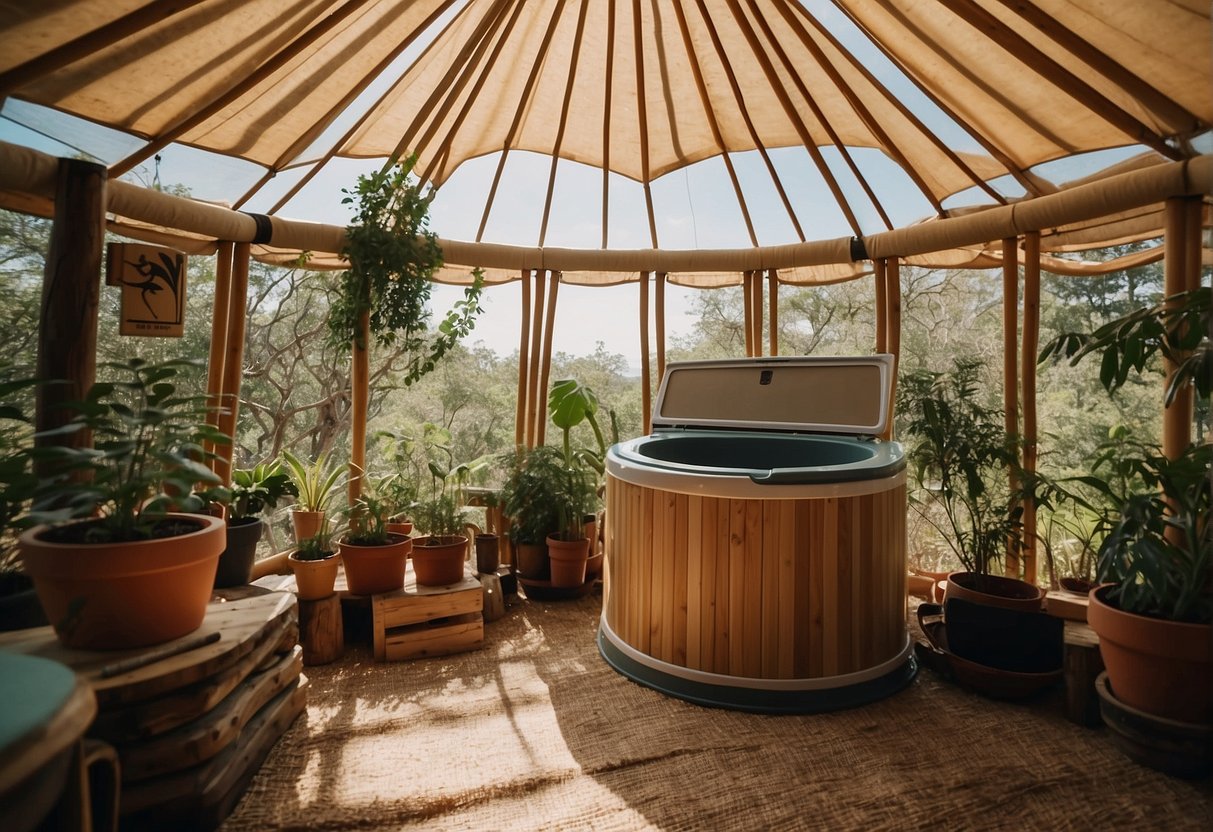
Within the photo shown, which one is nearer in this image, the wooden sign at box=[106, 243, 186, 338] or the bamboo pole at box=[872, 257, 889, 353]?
the wooden sign at box=[106, 243, 186, 338]

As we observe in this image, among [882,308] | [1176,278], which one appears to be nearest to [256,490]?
[882,308]

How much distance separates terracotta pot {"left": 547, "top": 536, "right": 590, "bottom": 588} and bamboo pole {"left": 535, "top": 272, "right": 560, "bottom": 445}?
930 mm

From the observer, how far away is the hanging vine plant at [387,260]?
10.3 ft

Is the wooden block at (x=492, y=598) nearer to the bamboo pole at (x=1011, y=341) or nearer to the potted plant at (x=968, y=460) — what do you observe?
the potted plant at (x=968, y=460)

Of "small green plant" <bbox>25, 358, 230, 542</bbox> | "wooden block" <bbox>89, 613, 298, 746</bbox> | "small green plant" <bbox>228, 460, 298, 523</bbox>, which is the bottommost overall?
"wooden block" <bbox>89, 613, 298, 746</bbox>

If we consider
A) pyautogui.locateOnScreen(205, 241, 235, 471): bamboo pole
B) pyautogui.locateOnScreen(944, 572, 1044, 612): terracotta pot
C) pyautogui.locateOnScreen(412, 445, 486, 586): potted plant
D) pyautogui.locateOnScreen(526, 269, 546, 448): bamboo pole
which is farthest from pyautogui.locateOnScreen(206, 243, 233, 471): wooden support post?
pyautogui.locateOnScreen(944, 572, 1044, 612): terracotta pot

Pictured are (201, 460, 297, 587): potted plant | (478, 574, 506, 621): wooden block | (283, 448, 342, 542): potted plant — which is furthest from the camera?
(478, 574, 506, 621): wooden block

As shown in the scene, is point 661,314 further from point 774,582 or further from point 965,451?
point 774,582

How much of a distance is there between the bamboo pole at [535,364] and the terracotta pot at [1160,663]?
10.4ft

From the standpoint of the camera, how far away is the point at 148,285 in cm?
241

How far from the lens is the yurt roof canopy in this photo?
2.35 meters

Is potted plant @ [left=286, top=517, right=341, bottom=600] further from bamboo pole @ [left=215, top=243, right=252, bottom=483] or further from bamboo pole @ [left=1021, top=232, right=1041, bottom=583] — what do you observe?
bamboo pole @ [left=1021, top=232, right=1041, bottom=583]

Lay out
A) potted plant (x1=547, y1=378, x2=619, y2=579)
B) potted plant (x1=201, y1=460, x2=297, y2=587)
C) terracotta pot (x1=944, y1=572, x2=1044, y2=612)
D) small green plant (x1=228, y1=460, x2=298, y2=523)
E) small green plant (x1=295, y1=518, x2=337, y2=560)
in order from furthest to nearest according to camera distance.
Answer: potted plant (x1=547, y1=378, x2=619, y2=579) → small green plant (x1=228, y1=460, x2=298, y2=523) → small green plant (x1=295, y1=518, x2=337, y2=560) → potted plant (x1=201, y1=460, x2=297, y2=587) → terracotta pot (x1=944, y1=572, x2=1044, y2=612)

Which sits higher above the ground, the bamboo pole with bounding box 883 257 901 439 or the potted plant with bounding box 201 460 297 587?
the bamboo pole with bounding box 883 257 901 439
